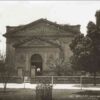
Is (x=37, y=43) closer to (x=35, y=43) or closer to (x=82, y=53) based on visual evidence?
(x=35, y=43)

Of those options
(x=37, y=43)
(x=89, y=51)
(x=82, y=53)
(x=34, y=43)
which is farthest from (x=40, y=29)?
(x=89, y=51)

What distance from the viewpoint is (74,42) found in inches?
1230

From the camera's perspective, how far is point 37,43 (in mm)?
43125

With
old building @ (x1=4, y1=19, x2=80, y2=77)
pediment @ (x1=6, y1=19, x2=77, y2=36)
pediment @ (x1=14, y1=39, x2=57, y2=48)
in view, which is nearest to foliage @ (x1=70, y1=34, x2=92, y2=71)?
old building @ (x1=4, y1=19, x2=80, y2=77)

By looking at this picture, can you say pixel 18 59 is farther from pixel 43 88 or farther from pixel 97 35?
pixel 43 88

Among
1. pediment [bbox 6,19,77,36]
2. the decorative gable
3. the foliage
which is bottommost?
the foliage

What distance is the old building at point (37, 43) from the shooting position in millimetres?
43031

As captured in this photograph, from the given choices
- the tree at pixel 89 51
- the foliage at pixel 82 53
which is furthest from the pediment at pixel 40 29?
the tree at pixel 89 51

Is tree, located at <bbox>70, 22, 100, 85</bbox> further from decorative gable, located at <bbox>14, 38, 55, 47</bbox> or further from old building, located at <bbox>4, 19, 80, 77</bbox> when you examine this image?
decorative gable, located at <bbox>14, 38, 55, 47</bbox>

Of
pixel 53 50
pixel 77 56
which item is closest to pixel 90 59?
pixel 77 56

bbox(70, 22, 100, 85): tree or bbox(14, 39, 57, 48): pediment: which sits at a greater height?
bbox(14, 39, 57, 48): pediment

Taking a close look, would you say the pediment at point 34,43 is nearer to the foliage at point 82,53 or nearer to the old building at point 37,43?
the old building at point 37,43

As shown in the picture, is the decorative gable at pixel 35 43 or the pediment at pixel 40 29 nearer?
the decorative gable at pixel 35 43

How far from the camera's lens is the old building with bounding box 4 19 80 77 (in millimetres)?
43031
